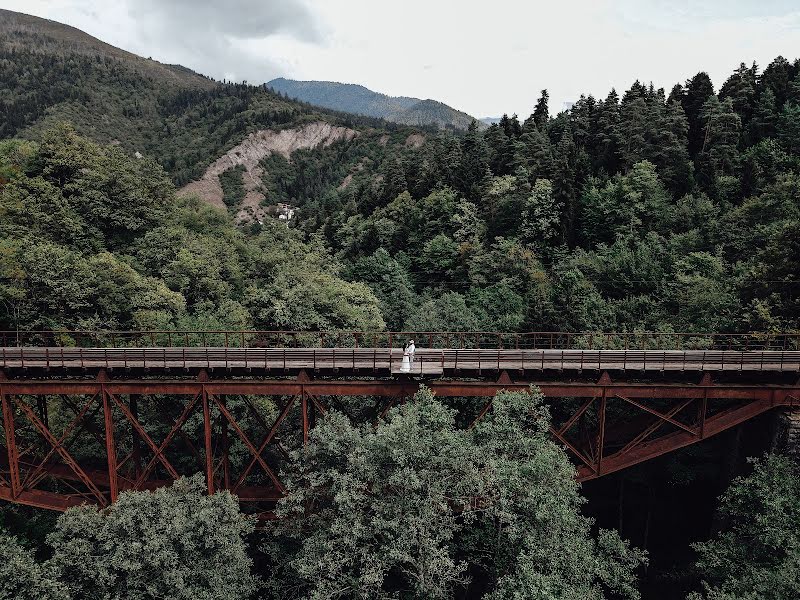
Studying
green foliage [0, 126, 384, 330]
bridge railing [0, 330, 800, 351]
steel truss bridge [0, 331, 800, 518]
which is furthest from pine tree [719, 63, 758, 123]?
green foliage [0, 126, 384, 330]

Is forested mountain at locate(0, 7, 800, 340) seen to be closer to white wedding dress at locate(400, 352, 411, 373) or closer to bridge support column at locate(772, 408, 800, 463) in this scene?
bridge support column at locate(772, 408, 800, 463)

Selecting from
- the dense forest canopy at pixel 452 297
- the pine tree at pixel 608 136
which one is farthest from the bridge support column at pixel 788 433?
Result: the pine tree at pixel 608 136

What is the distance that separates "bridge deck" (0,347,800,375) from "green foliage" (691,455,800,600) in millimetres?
5189

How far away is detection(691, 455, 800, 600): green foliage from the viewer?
65.2ft

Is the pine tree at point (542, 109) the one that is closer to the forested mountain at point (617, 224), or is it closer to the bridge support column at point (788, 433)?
the forested mountain at point (617, 224)

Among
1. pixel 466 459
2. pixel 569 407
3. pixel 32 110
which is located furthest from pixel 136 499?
pixel 32 110

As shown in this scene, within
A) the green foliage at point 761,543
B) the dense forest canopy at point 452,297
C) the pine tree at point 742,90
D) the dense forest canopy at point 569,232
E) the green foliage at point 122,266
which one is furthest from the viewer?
the pine tree at point 742,90

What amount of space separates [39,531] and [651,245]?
52657mm

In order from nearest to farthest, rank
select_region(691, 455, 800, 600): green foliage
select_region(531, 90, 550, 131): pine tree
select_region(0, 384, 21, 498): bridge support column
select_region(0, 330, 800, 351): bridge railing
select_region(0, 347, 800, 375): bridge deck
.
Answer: select_region(691, 455, 800, 600): green foliage → select_region(0, 384, 21, 498): bridge support column → select_region(0, 347, 800, 375): bridge deck → select_region(0, 330, 800, 351): bridge railing → select_region(531, 90, 550, 131): pine tree

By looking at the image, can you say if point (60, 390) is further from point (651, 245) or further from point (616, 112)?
point (616, 112)

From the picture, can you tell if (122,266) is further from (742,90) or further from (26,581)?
(742,90)

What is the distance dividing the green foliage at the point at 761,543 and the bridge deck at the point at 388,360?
5.19 m

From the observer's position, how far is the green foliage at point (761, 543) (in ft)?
65.2

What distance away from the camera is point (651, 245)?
49375 millimetres
